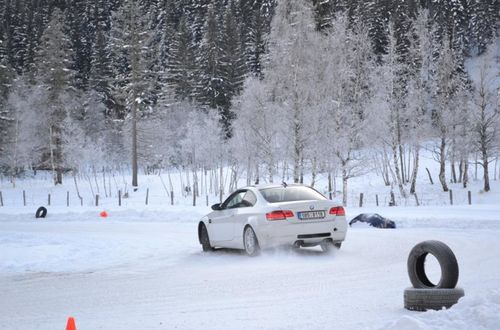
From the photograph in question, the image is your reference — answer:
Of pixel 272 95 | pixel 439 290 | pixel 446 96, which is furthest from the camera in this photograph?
pixel 446 96

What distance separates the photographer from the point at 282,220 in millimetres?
11766

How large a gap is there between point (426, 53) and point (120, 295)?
3602cm

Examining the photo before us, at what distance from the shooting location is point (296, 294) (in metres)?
7.88

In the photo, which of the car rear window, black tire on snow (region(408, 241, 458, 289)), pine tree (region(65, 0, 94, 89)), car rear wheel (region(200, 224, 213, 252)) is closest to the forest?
pine tree (region(65, 0, 94, 89))

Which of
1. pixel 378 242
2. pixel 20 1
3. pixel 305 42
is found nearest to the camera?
pixel 378 242

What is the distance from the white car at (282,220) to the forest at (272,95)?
68.6 feet

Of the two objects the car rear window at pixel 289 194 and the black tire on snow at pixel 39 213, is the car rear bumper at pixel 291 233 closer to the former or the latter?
the car rear window at pixel 289 194

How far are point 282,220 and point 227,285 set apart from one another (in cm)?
320

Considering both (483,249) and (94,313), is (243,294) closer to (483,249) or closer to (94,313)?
(94,313)

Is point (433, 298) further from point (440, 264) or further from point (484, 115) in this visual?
point (484, 115)

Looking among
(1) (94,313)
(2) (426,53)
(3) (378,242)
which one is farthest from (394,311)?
(2) (426,53)

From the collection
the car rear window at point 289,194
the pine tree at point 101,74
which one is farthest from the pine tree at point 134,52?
the car rear window at point 289,194

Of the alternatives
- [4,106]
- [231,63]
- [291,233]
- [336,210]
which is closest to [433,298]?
[291,233]

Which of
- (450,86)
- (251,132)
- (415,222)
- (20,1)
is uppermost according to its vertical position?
(20,1)
